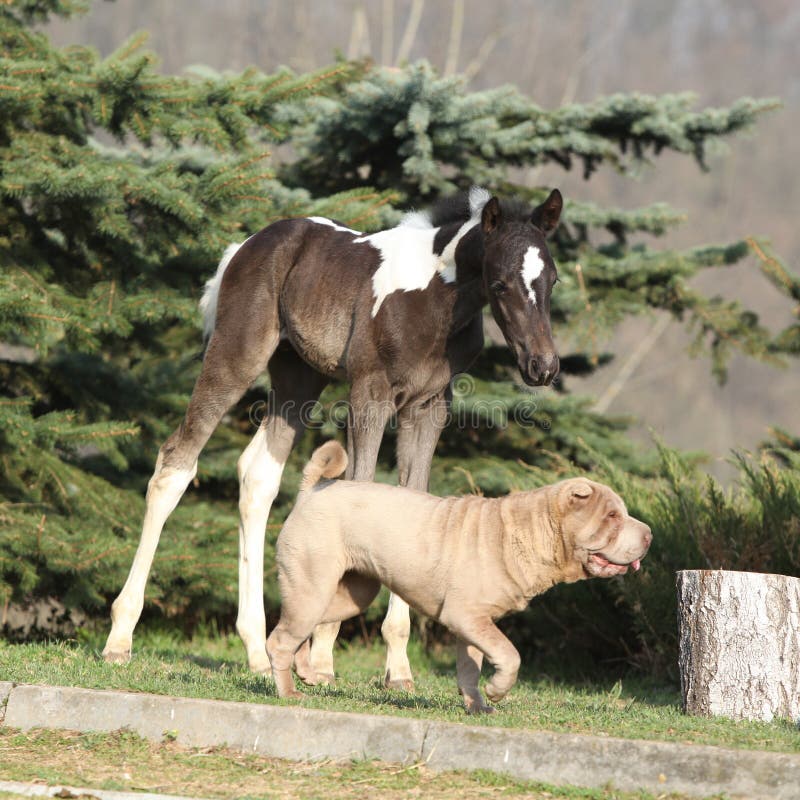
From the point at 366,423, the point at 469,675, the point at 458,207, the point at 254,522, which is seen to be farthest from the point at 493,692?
the point at 458,207

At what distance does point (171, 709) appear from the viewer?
527cm

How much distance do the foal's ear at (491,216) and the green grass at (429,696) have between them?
2.55 meters

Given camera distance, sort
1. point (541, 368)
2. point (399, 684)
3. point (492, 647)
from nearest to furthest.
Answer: point (492, 647) < point (541, 368) < point (399, 684)

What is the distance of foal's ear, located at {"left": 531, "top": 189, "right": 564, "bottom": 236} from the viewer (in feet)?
21.0

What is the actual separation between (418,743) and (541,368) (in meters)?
2.08

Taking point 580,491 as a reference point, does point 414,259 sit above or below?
above

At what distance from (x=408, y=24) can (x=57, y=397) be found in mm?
12370

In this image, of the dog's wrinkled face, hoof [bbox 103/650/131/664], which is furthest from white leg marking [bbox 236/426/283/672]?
the dog's wrinkled face

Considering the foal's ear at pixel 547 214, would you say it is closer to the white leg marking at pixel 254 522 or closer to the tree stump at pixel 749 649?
the tree stump at pixel 749 649

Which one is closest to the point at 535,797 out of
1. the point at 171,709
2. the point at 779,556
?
the point at 171,709

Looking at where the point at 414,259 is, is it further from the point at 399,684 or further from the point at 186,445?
the point at 399,684

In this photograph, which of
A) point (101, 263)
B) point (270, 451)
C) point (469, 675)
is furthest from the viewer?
point (101, 263)

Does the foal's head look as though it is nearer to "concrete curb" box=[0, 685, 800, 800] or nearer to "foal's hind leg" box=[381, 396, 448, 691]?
"foal's hind leg" box=[381, 396, 448, 691]

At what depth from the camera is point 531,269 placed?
6094mm
